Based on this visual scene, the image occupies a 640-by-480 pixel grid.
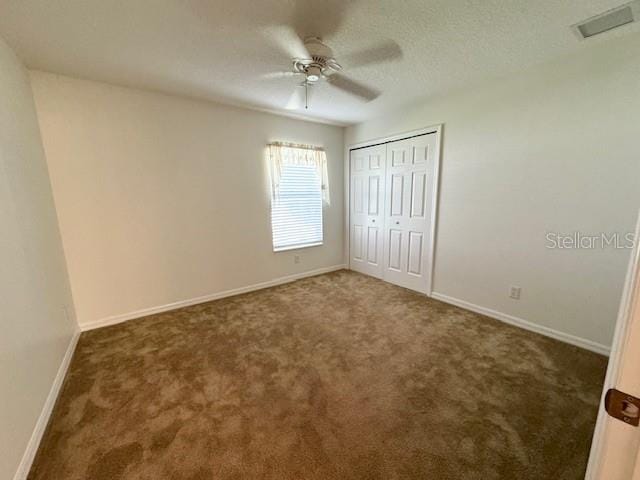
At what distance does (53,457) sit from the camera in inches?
53.7

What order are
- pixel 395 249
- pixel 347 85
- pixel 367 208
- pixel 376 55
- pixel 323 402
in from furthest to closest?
1. pixel 367 208
2. pixel 395 249
3. pixel 347 85
4. pixel 376 55
5. pixel 323 402

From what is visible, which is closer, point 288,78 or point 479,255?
point 288,78

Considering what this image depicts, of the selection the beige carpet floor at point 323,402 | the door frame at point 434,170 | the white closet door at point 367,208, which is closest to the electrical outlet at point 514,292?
the beige carpet floor at point 323,402

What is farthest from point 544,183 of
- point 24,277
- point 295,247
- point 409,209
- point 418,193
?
point 24,277

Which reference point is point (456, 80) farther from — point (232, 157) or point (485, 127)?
point (232, 157)

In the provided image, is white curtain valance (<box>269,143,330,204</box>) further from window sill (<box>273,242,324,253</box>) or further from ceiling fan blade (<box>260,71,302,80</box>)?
ceiling fan blade (<box>260,71,302,80</box>)

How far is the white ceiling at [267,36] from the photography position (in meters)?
1.56

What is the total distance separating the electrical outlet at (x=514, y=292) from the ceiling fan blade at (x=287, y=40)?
2.80 metres

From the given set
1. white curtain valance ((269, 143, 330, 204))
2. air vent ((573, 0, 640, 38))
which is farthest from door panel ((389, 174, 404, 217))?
air vent ((573, 0, 640, 38))

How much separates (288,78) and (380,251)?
255 cm

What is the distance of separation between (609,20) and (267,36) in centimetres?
223

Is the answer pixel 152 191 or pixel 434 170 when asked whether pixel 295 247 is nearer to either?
pixel 152 191

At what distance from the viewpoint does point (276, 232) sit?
381 centimetres

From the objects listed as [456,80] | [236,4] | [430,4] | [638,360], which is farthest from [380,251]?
[638,360]
